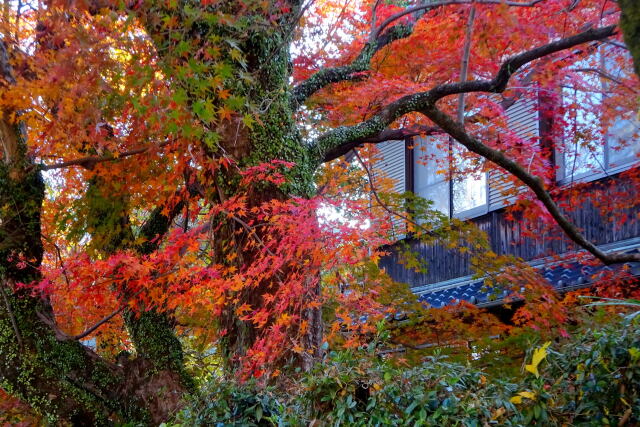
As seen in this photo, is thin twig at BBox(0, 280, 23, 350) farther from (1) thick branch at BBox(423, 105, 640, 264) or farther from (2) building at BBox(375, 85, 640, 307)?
(2) building at BBox(375, 85, 640, 307)

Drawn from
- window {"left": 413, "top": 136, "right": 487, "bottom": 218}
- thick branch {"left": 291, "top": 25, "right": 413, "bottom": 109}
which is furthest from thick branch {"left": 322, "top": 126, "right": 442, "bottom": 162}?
window {"left": 413, "top": 136, "right": 487, "bottom": 218}

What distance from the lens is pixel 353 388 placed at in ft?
11.1

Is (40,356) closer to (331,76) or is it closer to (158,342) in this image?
(158,342)

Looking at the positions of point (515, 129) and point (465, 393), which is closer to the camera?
point (465, 393)

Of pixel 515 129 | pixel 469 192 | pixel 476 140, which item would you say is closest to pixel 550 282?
pixel 476 140

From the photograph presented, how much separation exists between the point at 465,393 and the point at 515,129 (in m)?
10.0

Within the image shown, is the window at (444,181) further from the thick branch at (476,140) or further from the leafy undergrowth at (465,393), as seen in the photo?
the leafy undergrowth at (465,393)

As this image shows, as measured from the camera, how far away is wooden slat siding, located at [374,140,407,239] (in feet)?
50.9

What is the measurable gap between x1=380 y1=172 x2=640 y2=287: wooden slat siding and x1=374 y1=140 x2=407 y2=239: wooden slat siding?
1.13 metres

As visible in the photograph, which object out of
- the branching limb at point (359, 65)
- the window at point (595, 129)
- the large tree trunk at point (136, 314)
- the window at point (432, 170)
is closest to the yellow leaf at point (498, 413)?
the large tree trunk at point (136, 314)

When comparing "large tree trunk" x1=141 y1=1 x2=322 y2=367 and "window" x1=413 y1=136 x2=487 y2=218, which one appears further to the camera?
"window" x1=413 y1=136 x2=487 y2=218

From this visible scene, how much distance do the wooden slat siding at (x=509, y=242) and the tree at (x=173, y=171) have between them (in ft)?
6.32

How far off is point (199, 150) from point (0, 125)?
2.95 m

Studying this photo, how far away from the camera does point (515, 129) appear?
40.4 feet
